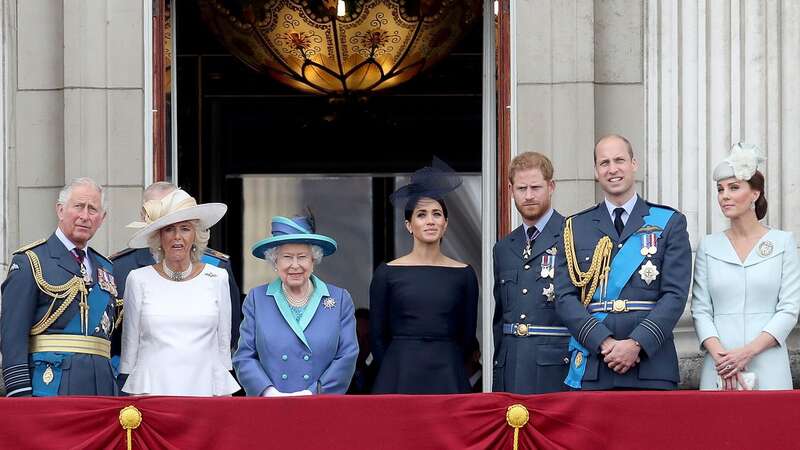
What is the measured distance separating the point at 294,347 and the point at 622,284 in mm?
1471

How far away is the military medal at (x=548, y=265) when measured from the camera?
Answer: 7.88m

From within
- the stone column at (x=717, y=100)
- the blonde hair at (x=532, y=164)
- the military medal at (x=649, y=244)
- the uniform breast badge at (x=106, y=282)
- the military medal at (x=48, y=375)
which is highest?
the stone column at (x=717, y=100)

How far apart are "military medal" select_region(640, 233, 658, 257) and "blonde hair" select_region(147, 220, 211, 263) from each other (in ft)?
6.37

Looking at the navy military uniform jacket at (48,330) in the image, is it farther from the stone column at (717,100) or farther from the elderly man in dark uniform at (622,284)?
the stone column at (717,100)

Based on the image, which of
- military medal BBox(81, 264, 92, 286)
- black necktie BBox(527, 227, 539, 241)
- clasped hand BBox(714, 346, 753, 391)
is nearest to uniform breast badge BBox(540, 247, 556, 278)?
black necktie BBox(527, 227, 539, 241)

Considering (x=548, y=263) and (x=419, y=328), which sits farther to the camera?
(x=419, y=328)

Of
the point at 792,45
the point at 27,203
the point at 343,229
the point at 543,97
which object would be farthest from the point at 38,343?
the point at 343,229

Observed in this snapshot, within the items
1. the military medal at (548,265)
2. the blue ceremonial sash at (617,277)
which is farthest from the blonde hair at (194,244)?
the blue ceremonial sash at (617,277)

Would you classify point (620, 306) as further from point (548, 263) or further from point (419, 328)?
point (419, 328)

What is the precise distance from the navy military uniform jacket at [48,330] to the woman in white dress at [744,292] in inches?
104

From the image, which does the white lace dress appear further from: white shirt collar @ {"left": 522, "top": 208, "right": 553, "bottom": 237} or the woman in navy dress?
white shirt collar @ {"left": 522, "top": 208, "right": 553, "bottom": 237}

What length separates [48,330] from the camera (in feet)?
24.1

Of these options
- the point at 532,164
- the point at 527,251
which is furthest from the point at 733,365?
the point at 532,164

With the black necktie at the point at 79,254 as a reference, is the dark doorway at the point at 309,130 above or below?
above
